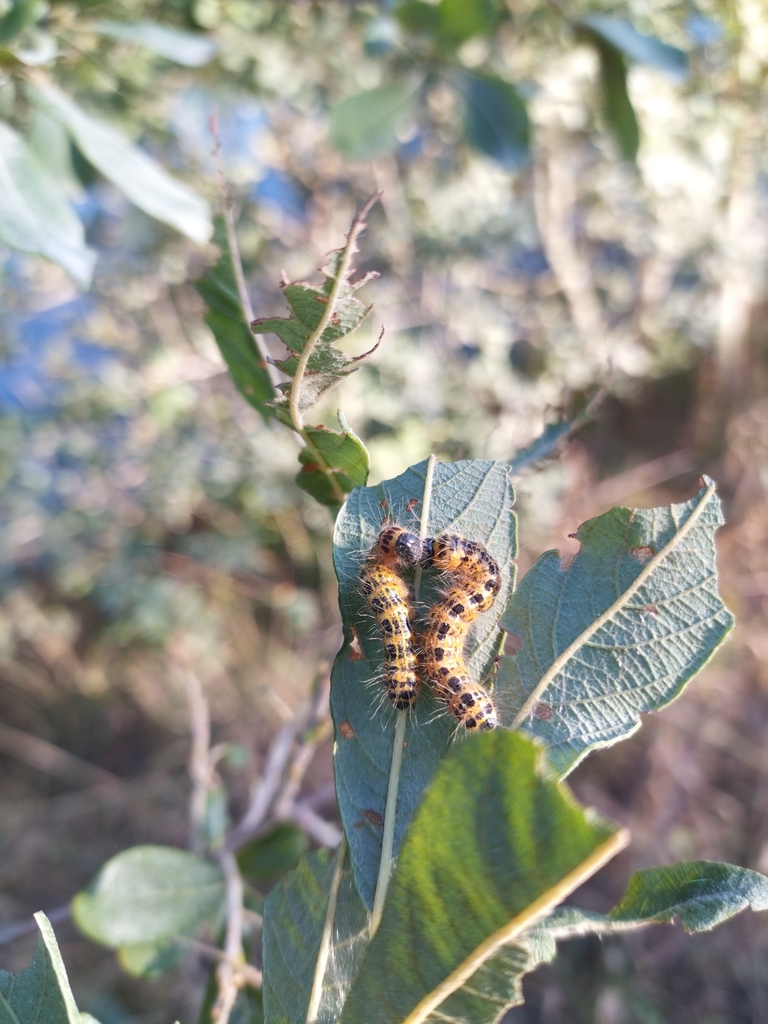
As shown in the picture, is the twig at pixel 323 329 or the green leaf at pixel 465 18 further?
the green leaf at pixel 465 18

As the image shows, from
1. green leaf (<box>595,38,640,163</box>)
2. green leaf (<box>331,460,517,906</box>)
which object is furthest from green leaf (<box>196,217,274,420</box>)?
green leaf (<box>595,38,640,163</box>)

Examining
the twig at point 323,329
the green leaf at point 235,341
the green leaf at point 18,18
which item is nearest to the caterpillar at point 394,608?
the twig at point 323,329

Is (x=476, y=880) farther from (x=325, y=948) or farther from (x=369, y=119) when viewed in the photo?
(x=369, y=119)

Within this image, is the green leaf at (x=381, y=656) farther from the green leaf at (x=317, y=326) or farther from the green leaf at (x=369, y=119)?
the green leaf at (x=369, y=119)

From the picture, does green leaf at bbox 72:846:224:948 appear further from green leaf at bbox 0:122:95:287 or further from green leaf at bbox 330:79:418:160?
green leaf at bbox 330:79:418:160

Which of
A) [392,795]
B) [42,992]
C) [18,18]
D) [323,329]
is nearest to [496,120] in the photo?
[18,18]

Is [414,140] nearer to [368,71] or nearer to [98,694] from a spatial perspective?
[368,71]
